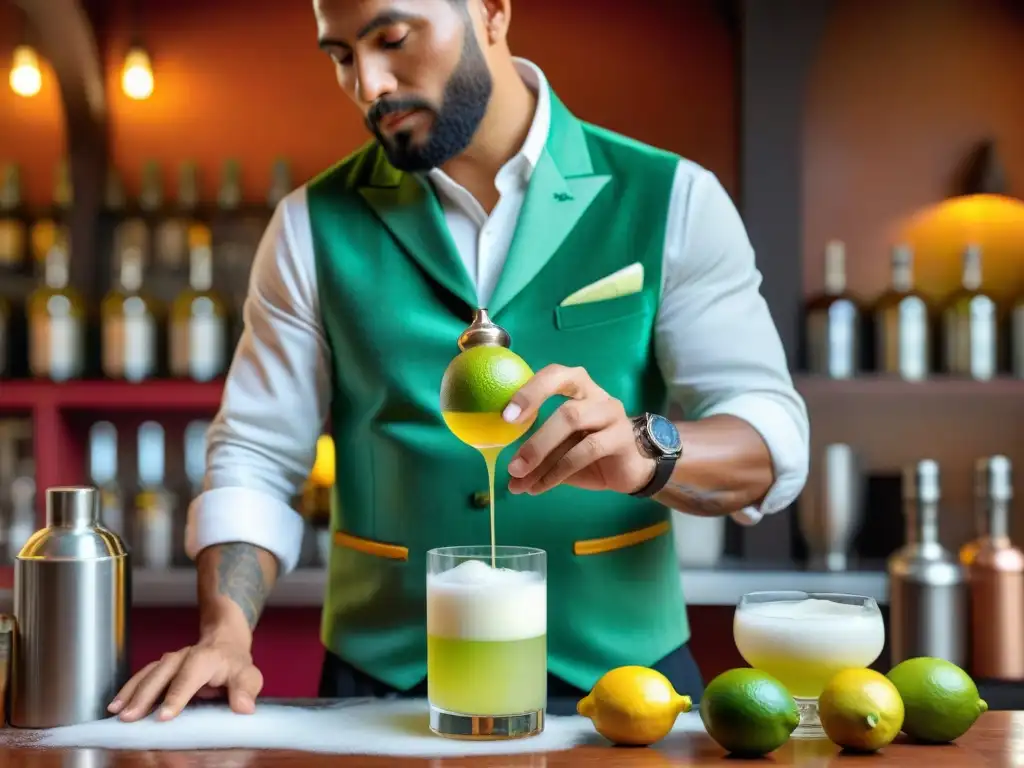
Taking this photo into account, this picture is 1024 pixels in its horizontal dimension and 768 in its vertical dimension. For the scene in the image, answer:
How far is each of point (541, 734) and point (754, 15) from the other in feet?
7.76

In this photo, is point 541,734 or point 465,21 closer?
point 541,734

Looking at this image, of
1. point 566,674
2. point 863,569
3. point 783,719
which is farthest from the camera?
Answer: point 863,569

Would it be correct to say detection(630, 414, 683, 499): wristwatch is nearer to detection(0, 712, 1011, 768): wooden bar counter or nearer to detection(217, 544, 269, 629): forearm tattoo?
detection(0, 712, 1011, 768): wooden bar counter

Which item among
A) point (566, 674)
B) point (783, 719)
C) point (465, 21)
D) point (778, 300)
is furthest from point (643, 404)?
point (778, 300)

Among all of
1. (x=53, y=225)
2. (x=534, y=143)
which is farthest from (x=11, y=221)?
(x=534, y=143)

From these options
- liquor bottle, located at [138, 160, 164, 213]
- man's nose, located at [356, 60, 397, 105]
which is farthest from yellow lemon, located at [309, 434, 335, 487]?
man's nose, located at [356, 60, 397, 105]

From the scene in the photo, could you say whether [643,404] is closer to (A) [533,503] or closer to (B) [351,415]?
(A) [533,503]

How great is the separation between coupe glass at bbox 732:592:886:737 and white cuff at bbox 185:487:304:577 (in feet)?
2.05

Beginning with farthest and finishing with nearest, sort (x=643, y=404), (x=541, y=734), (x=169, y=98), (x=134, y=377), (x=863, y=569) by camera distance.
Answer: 1. (x=169, y=98)
2. (x=134, y=377)
3. (x=863, y=569)
4. (x=643, y=404)
5. (x=541, y=734)

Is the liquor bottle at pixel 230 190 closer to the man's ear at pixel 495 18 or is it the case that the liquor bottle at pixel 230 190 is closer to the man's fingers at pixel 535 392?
the man's ear at pixel 495 18

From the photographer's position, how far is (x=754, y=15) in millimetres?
3105

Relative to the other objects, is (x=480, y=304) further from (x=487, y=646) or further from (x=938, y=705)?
(x=938, y=705)

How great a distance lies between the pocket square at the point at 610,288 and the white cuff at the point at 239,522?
46cm

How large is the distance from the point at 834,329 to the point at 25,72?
225 cm
